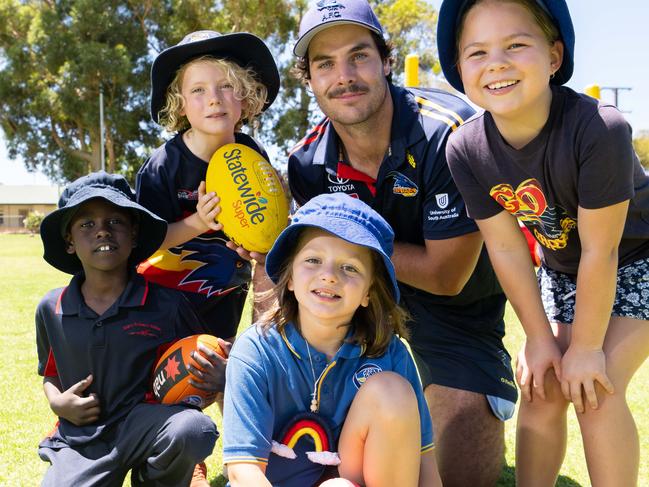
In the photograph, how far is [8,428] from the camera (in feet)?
13.1

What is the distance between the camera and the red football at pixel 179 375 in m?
2.93

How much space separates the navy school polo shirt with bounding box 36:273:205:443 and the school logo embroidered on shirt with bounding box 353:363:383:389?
106 cm

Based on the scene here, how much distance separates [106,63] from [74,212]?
26.8m

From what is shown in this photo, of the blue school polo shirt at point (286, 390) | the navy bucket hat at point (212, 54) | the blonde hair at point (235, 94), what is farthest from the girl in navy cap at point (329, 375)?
the navy bucket hat at point (212, 54)

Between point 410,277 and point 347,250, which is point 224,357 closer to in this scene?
point 347,250

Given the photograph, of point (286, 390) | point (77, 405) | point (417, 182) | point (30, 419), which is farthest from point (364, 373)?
point (30, 419)

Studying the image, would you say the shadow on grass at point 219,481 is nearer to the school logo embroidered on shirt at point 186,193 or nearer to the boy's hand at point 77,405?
the boy's hand at point 77,405

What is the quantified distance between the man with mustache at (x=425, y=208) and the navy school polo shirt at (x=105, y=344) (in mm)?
1280

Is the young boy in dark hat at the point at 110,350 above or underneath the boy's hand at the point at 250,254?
underneath

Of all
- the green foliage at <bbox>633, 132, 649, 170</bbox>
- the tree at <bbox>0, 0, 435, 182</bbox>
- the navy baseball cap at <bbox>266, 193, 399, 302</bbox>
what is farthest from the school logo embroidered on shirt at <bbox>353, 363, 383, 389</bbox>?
the green foliage at <bbox>633, 132, 649, 170</bbox>

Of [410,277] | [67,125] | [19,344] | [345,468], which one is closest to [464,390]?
[410,277]

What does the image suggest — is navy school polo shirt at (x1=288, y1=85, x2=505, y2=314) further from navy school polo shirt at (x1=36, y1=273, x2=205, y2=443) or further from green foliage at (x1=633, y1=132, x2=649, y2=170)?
green foliage at (x1=633, y1=132, x2=649, y2=170)

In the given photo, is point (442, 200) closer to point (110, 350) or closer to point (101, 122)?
point (110, 350)

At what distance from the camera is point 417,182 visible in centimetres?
357
